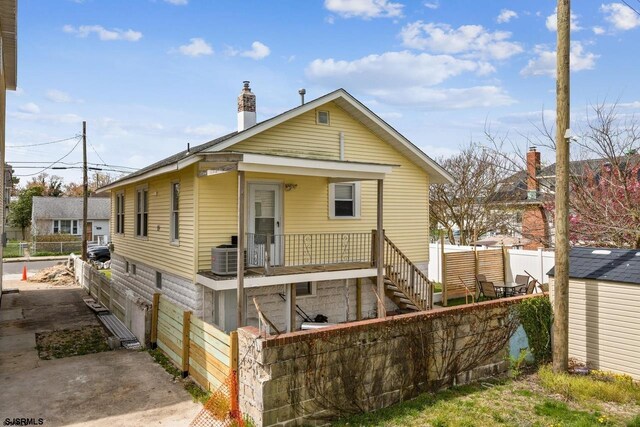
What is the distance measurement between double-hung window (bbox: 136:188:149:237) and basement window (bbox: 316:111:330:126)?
6.34 meters

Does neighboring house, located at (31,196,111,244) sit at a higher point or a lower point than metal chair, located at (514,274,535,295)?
higher

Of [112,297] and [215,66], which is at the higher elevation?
[215,66]

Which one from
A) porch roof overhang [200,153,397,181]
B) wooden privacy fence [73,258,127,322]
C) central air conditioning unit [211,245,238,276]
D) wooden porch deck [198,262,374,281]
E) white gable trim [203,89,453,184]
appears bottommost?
wooden privacy fence [73,258,127,322]

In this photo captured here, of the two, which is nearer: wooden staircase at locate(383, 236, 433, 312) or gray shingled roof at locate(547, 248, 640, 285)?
gray shingled roof at locate(547, 248, 640, 285)

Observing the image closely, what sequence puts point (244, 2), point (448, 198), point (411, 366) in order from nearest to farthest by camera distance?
point (411, 366) → point (244, 2) → point (448, 198)

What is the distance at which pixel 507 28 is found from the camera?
1453cm

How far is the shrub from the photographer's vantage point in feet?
31.9

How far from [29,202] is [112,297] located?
47363mm

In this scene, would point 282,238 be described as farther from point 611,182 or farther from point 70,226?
point 70,226

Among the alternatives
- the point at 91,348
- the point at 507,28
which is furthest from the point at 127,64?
the point at 507,28

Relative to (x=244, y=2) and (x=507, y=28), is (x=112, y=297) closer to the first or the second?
(x=244, y=2)

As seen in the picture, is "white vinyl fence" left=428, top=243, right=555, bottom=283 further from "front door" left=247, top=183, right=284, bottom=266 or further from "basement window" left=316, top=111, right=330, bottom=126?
"front door" left=247, top=183, right=284, bottom=266

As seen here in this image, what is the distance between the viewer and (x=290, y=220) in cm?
→ 1235

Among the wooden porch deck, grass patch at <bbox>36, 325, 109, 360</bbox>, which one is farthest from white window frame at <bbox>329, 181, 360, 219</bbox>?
grass patch at <bbox>36, 325, 109, 360</bbox>
